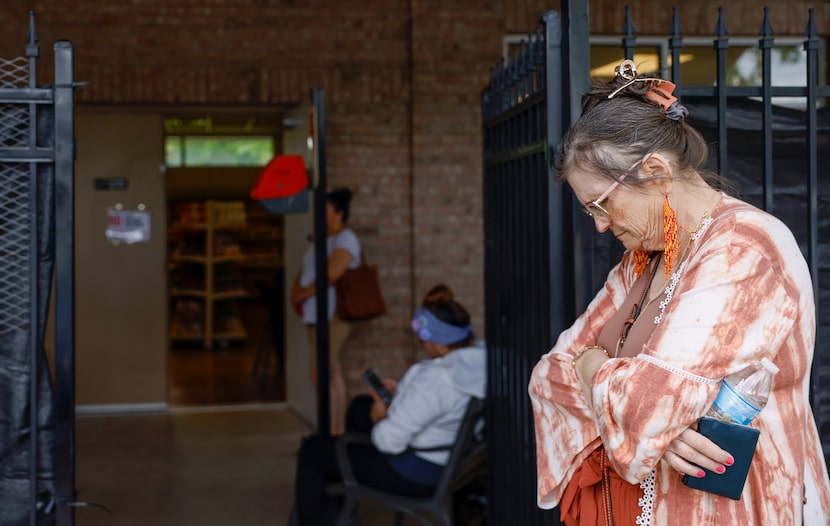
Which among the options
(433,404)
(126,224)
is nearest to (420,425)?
(433,404)

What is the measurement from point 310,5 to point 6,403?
4.99 m

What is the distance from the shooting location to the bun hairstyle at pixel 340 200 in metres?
6.77

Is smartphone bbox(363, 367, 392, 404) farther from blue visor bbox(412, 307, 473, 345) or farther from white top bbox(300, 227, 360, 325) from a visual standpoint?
white top bbox(300, 227, 360, 325)

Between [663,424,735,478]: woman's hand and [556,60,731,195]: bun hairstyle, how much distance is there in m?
0.51

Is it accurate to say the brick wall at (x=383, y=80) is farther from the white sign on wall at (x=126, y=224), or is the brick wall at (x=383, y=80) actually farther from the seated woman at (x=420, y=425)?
the seated woman at (x=420, y=425)

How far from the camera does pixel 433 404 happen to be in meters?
4.14

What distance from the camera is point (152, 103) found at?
727 cm

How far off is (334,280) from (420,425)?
2701 millimetres

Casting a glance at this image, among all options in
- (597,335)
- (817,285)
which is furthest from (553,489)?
(817,285)

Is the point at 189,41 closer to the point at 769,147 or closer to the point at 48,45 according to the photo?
the point at 48,45

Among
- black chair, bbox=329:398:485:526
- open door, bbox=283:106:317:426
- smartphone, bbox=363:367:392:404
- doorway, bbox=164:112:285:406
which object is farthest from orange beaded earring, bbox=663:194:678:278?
doorway, bbox=164:112:285:406

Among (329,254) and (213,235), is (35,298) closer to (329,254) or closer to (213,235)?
(329,254)

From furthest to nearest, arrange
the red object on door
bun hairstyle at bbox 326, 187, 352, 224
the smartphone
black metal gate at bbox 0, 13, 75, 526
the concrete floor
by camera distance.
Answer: bun hairstyle at bbox 326, 187, 352, 224 → the red object on door → the concrete floor → the smartphone → black metal gate at bbox 0, 13, 75, 526

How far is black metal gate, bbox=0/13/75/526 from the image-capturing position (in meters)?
2.82
